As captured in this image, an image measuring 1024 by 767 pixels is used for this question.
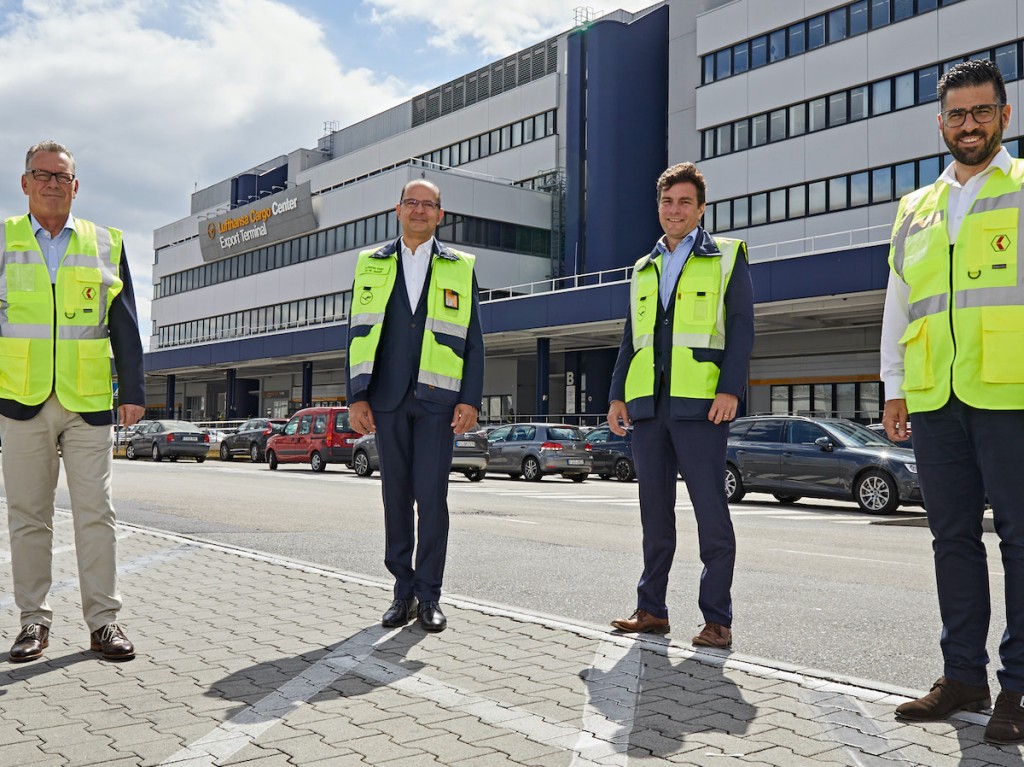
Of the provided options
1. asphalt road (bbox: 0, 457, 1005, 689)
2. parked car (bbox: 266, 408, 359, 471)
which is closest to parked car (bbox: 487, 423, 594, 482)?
parked car (bbox: 266, 408, 359, 471)

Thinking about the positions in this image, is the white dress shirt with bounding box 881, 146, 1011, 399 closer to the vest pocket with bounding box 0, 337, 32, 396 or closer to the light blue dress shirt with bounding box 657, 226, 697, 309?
the light blue dress shirt with bounding box 657, 226, 697, 309

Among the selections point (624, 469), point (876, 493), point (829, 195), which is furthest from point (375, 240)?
point (876, 493)

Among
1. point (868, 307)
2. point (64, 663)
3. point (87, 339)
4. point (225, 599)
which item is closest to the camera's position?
point (64, 663)

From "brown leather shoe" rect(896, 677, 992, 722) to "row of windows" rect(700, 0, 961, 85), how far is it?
32.2 meters

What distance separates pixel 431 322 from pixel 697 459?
152 centimetres

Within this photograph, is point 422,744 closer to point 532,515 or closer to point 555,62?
point 532,515

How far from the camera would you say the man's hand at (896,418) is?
401 cm

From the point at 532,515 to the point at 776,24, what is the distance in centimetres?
2895

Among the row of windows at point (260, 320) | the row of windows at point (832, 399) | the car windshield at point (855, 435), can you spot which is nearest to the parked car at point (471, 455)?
the car windshield at point (855, 435)

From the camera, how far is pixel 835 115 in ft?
115

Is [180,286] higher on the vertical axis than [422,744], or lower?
higher

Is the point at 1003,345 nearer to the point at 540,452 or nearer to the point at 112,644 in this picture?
the point at 112,644

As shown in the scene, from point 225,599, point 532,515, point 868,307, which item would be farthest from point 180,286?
point 225,599

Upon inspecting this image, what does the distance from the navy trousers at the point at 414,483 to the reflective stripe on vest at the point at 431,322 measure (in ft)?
0.58
